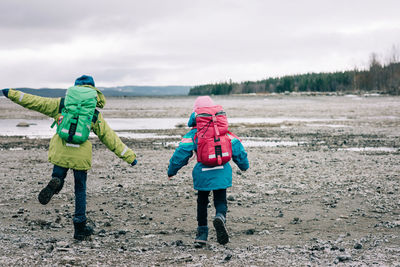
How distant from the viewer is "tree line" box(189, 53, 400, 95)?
111 metres

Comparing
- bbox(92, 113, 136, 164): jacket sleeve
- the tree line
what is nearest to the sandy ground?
bbox(92, 113, 136, 164): jacket sleeve

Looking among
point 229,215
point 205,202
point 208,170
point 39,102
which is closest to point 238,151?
point 208,170

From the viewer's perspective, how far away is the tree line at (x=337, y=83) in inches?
4365

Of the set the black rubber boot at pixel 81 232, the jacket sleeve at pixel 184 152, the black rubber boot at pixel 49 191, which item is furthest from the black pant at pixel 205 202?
the black rubber boot at pixel 49 191

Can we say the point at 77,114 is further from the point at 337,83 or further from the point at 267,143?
the point at 337,83

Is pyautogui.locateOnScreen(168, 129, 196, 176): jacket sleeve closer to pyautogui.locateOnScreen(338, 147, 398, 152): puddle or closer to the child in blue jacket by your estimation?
the child in blue jacket

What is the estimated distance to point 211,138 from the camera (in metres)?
5.50

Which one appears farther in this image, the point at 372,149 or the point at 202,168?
the point at 372,149

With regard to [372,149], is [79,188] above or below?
above

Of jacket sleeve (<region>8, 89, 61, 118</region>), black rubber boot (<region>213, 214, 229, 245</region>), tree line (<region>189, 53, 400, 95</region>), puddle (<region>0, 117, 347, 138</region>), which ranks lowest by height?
black rubber boot (<region>213, 214, 229, 245</region>)

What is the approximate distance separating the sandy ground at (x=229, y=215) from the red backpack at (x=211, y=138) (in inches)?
48.2

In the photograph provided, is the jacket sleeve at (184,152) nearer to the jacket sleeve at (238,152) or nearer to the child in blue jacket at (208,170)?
the child in blue jacket at (208,170)

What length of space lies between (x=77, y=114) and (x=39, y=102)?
65 centimetres

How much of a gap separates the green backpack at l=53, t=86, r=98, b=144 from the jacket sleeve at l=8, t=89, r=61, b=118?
0.56ft
